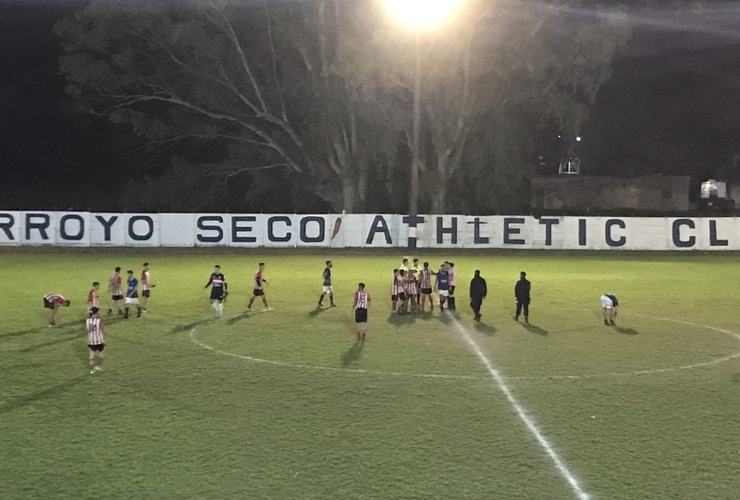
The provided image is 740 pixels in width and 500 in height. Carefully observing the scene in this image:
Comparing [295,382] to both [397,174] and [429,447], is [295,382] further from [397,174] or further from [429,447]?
[397,174]

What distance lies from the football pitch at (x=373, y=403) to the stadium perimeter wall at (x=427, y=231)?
17697 millimetres

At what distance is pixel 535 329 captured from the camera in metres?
17.3

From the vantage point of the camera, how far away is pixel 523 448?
9.12 m

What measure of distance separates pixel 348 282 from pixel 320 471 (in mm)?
17108

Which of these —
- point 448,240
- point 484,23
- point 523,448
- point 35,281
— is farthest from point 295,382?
point 484,23

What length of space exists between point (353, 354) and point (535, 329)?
4980mm

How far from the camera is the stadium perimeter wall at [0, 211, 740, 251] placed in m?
38.7

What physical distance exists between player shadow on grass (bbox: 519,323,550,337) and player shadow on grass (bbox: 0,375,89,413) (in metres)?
9.52

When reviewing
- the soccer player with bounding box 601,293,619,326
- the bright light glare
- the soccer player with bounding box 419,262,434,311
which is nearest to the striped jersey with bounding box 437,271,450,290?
the soccer player with bounding box 419,262,434,311

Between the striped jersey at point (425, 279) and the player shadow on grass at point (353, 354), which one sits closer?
the player shadow on grass at point (353, 354)

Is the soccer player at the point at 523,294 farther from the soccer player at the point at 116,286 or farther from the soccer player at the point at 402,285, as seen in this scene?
the soccer player at the point at 116,286

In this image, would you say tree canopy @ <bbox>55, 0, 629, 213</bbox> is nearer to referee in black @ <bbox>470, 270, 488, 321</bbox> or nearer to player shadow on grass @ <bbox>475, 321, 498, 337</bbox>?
referee in black @ <bbox>470, 270, 488, 321</bbox>

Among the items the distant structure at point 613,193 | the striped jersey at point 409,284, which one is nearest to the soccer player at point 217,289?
the striped jersey at point 409,284

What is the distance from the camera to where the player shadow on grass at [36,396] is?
420 inches
